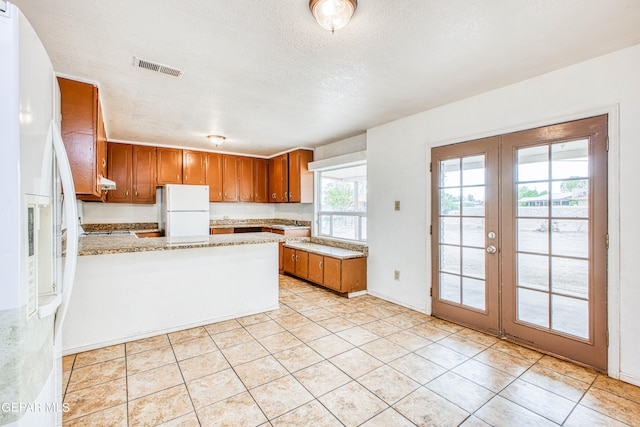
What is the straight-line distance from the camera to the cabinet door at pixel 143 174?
5.16 metres

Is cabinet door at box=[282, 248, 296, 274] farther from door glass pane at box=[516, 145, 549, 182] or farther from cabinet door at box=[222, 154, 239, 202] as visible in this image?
door glass pane at box=[516, 145, 549, 182]

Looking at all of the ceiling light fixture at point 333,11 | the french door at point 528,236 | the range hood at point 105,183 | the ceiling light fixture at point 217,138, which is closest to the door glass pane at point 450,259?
the french door at point 528,236

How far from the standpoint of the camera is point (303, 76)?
2.57m

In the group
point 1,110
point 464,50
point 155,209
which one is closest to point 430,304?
point 464,50

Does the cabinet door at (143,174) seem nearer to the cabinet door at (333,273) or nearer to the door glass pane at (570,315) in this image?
the cabinet door at (333,273)

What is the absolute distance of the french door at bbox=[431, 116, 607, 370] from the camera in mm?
2324

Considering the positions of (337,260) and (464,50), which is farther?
(337,260)

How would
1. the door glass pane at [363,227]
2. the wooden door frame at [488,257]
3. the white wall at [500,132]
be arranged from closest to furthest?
the white wall at [500,132]
the wooden door frame at [488,257]
the door glass pane at [363,227]

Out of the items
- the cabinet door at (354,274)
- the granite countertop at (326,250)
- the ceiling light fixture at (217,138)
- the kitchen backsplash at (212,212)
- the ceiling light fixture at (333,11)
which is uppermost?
the ceiling light fixture at (217,138)

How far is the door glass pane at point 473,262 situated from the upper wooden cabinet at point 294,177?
10.1 feet

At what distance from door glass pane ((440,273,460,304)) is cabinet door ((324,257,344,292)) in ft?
4.38

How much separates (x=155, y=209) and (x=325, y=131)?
3.63m

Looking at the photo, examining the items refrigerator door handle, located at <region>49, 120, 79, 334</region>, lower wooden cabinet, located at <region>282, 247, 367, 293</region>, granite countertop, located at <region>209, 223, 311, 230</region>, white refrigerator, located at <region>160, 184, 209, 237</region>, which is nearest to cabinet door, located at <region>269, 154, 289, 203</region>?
granite countertop, located at <region>209, 223, 311, 230</region>

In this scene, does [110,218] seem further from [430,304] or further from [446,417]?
[446,417]
